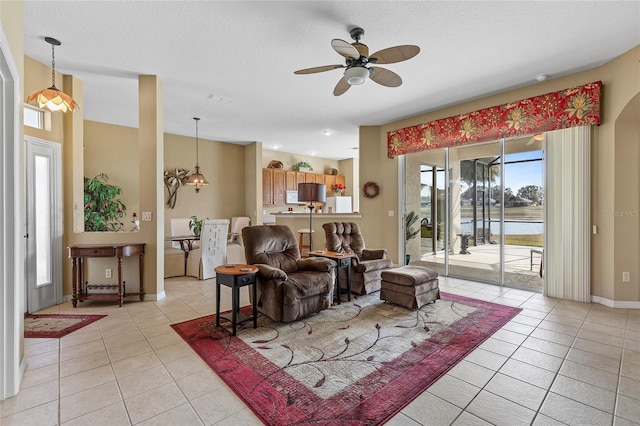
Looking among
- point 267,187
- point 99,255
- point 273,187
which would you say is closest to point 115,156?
point 99,255

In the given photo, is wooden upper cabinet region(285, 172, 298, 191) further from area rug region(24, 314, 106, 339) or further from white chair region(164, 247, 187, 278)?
area rug region(24, 314, 106, 339)

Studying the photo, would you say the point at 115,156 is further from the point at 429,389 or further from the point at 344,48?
the point at 429,389

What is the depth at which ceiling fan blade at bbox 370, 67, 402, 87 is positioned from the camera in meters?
2.96

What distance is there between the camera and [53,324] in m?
3.22

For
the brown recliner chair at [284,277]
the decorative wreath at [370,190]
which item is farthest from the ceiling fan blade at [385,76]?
the decorative wreath at [370,190]

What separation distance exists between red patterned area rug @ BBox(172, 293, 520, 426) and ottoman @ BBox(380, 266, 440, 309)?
0.36ft

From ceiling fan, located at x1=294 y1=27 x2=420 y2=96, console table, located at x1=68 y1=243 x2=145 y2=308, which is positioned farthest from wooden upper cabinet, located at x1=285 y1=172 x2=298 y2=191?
ceiling fan, located at x1=294 y1=27 x2=420 y2=96

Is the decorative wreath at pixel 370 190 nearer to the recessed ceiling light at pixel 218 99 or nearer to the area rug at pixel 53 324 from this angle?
the recessed ceiling light at pixel 218 99

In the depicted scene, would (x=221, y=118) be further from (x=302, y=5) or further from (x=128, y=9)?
(x=302, y=5)

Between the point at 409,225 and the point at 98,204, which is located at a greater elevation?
the point at 98,204

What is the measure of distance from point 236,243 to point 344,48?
4.97 m

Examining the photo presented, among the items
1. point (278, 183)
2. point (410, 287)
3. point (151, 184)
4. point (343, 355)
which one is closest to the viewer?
point (343, 355)

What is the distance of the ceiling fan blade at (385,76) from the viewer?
9.73ft

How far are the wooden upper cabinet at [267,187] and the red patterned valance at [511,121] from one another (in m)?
3.75
